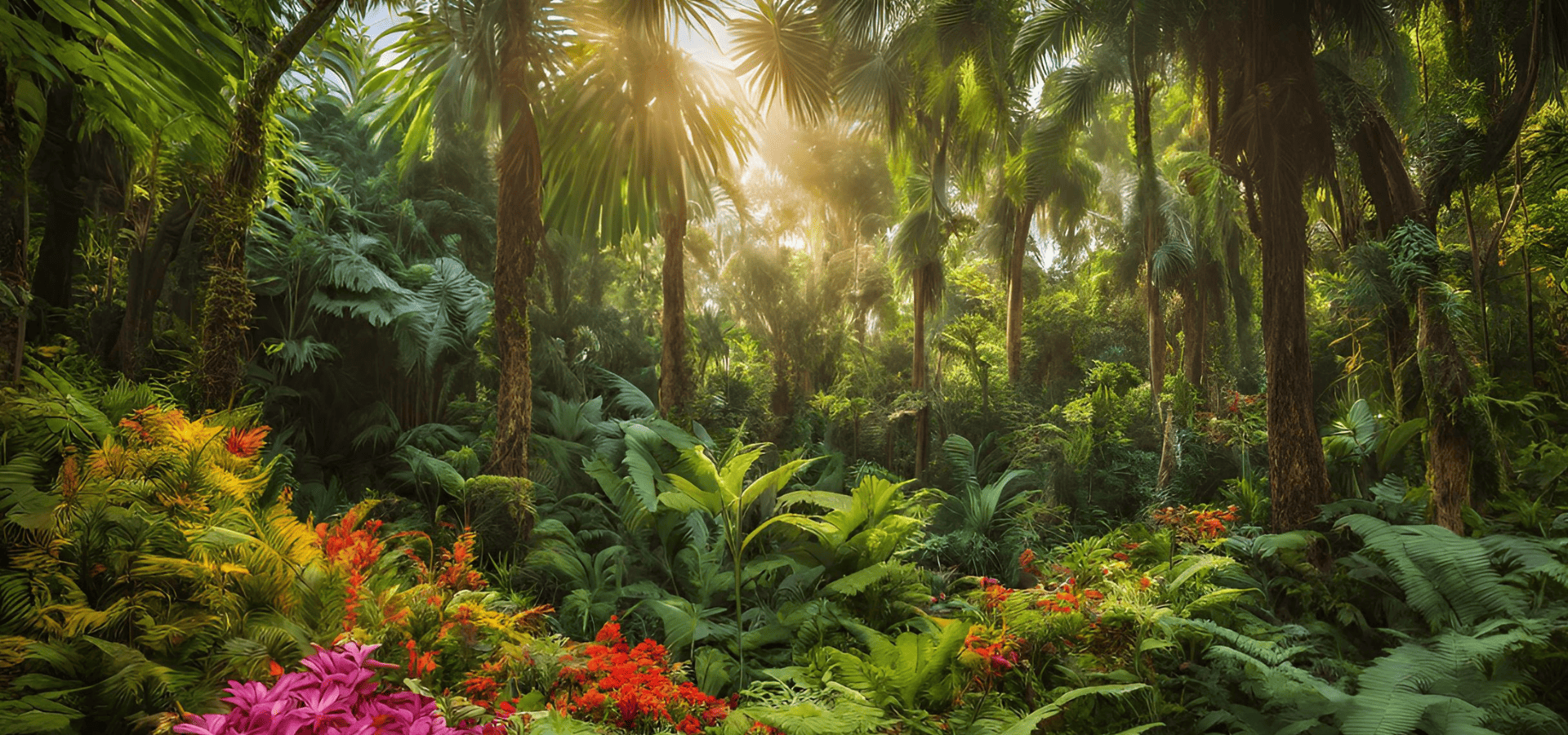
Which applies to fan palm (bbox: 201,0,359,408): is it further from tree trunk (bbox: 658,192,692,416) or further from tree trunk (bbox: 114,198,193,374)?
tree trunk (bbox: 658,192,692,416)

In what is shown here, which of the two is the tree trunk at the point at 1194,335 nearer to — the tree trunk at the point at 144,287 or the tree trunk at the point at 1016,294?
the tree trunk at the point at 1016,294

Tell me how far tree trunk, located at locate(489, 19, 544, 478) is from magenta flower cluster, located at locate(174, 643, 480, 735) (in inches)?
167

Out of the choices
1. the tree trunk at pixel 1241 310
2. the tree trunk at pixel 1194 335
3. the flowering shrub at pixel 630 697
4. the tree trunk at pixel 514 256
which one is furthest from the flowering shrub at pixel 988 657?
the tree trunk at pixel 1241 310

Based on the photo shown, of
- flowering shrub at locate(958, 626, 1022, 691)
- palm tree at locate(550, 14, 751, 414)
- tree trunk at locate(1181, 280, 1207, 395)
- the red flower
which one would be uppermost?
palm tree at locate(550, 14, 751, 414)

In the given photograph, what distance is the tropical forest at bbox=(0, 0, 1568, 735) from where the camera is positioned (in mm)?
2816

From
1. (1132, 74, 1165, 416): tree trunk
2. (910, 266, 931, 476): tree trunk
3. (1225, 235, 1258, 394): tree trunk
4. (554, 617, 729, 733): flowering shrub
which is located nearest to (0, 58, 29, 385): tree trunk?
(554, 617, 729, 733): flowering shrub

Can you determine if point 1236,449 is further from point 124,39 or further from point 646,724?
point 124,39

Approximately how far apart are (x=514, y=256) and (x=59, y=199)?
114 inches

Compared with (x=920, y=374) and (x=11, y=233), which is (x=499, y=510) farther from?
(x=920, y=374)

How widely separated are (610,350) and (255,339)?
15.0 feet

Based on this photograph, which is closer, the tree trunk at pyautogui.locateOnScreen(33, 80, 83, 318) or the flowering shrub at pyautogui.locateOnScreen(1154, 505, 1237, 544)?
the tree trunk at pyautogui.locateOnScreen(33, 80, 83, 318)

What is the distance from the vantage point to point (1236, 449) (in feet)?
28.0

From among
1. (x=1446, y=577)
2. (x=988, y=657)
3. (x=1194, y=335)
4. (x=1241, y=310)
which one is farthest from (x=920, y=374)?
(x=988, y=657)

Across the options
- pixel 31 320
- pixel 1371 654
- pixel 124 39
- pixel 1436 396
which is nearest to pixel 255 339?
pixel 31 320
